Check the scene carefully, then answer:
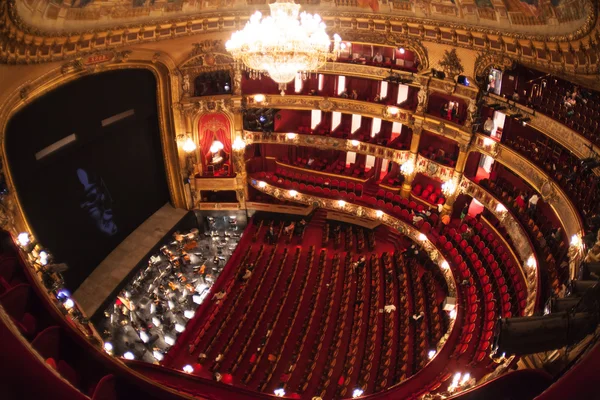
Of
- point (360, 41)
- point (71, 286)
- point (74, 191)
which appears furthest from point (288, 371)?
point (360, 41)

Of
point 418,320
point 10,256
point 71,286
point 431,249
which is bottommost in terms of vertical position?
point 10,256

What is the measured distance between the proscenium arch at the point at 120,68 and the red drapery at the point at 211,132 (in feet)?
4.10

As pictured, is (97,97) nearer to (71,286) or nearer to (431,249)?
(71,286)

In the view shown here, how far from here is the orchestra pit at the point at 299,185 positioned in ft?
39.5

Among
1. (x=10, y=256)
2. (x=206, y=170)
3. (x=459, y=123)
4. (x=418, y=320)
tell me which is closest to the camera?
(x=10, y=256)

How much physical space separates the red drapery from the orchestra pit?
7cm

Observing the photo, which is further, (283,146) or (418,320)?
(283,146)

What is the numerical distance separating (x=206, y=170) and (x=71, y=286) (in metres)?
8.15

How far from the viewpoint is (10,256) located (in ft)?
24.0

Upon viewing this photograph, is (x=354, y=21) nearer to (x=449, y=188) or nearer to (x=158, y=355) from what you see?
(x=449, y=188)

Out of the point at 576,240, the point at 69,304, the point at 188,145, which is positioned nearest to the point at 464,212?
the point at 576,240

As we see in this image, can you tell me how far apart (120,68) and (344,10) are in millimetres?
8994

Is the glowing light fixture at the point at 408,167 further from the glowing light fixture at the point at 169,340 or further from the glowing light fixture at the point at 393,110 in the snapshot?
the glowing light fixture at the point at 169,340

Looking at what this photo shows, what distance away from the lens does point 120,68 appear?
17.3m
